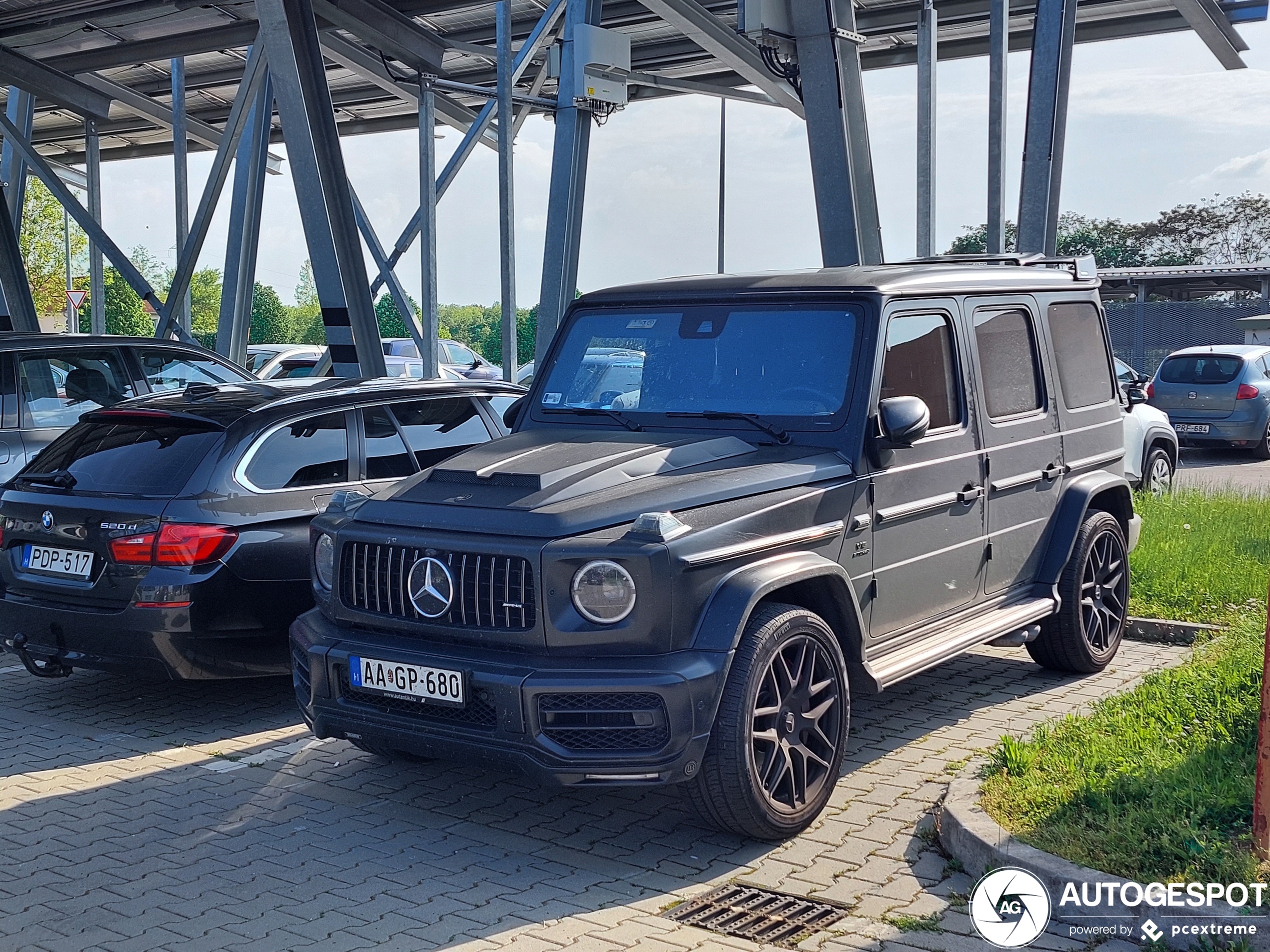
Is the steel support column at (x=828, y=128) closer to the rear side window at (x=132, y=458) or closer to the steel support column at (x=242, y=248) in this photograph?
the rear side window at (x=132, y=458)

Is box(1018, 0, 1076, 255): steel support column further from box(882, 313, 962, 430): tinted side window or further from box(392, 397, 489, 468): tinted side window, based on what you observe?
box(882, 313, 962, 430): tinted side window

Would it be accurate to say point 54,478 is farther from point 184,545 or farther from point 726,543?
point 726,543

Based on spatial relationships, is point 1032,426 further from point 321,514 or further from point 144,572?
point 144,572

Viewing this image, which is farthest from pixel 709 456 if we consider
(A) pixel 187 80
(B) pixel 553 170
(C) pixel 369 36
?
(A) pixel 187 80

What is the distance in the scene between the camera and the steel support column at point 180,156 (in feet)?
79.5

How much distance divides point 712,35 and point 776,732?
1484 cm

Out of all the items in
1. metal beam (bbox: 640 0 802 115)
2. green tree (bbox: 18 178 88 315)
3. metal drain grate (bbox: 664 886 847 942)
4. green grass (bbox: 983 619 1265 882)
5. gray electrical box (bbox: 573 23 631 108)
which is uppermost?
green tree (bbox: 18 178 88 315)

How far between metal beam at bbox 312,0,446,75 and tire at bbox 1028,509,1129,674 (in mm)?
14939

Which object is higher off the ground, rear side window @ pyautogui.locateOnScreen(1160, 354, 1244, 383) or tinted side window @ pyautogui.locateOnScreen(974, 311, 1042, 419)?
tinted side window @ pyautogui.locateOnScreen(974, 311, 1042, 419)

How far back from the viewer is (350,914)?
4.27 metres

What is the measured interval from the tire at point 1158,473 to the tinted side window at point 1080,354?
17.1ft

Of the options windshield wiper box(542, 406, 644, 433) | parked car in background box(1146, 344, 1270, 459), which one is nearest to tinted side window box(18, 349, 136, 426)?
windshield wiper box(542, 406, 644, 433)

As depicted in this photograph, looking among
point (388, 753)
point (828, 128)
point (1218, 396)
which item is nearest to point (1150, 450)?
point (828, 128)

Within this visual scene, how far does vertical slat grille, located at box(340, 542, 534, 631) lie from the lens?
177 inches
